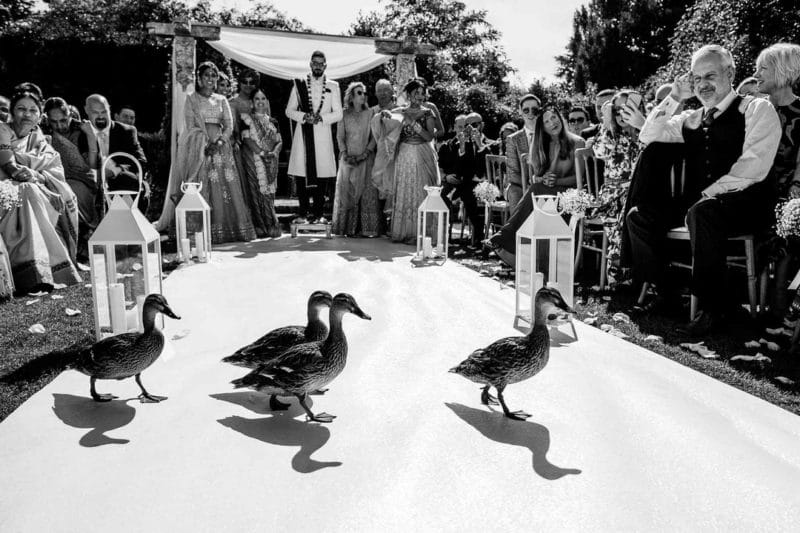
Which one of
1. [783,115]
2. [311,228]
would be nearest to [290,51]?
[311,228]

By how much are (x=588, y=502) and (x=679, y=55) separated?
A: 14.6m

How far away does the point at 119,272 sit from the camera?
473 centimetres

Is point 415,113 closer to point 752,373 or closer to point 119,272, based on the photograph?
point 119,272

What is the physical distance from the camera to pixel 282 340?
3137 mm

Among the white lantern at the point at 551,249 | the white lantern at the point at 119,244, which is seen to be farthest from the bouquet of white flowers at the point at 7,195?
the white lantern at the point at 551,249

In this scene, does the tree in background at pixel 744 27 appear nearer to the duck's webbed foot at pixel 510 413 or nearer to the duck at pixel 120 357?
the duck's webbed foot at pixel 510 413

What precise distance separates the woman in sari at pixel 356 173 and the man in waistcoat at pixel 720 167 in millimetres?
5445

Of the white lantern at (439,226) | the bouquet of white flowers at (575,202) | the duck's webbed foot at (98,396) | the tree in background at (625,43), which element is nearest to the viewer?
the duck's webbed foot at (98,396)

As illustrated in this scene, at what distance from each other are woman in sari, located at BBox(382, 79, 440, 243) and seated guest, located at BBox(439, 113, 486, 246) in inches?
15.4

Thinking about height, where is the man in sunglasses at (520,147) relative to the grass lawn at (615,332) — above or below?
above

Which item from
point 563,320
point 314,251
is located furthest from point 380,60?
point 563,320

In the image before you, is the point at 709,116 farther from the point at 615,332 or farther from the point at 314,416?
the point at 314,416

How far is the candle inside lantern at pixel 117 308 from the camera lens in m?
3.75

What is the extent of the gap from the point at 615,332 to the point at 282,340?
2413 millimetres
